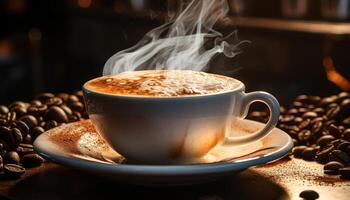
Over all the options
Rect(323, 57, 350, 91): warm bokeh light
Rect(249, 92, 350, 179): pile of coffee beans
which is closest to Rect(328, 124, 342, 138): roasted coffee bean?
Rect(249, 92, 350, 179): pile of coffee beans

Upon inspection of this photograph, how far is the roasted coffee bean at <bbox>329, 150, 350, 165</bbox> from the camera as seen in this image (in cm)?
105

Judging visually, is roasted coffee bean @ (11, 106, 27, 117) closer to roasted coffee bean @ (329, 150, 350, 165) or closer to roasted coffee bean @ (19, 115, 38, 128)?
roasted coffee bean @ (19, 115, 38, 128)

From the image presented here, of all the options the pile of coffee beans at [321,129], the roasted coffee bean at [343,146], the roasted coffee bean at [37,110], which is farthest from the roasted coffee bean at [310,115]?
the roasted coffee bean at [37,110]

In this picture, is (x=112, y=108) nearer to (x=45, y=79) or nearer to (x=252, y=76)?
(x=252, y=76)

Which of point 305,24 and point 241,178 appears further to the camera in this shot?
point 305,24

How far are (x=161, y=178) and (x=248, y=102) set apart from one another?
9.1 inches

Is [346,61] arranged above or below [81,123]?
below

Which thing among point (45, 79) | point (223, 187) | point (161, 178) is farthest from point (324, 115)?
point (45, 79)

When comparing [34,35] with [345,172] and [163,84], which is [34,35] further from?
[345,172]

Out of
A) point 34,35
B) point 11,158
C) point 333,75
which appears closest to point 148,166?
point 11,158

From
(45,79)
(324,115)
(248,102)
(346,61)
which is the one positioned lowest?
(45,79)

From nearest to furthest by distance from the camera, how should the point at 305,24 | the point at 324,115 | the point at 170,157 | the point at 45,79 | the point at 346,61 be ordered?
1. the point at 170,157
2. the point at 324,115
3. the point at 346,61
4. the point at 305,24
5. the point at 45,79

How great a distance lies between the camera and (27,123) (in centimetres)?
123

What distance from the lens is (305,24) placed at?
3207 millimetres
